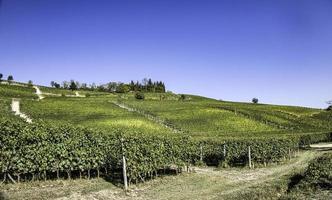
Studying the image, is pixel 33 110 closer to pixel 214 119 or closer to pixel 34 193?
pixel 214 119

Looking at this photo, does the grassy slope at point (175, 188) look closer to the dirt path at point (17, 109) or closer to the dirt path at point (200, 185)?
the dirt path at point (200, 185)

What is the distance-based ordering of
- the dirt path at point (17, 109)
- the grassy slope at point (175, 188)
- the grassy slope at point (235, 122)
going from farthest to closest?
the grassy slope at point (235, 122) < the dirt path at point (17, 109) < the grassy slope at point (175, 188)

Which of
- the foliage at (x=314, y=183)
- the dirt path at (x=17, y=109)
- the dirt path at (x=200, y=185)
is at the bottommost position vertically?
the dirt path at (x=200, y=185)

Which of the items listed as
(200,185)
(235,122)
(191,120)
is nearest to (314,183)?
(200,185)

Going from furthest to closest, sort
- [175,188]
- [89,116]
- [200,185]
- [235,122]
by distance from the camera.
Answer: [235,122]
[89,116]
[200,185]
[175,188]

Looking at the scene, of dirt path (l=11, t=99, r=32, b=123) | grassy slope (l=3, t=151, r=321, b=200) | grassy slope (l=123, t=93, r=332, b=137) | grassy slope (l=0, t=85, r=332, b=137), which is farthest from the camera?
grassy slope (l=123, t=93, r=332, b=137)

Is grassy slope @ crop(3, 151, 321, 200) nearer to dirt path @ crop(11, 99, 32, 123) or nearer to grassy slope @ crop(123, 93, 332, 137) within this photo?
grassy slope @ crop(123, 93, 332, 137)

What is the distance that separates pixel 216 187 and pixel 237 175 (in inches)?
242

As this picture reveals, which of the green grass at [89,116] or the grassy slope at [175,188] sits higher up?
the green grass at [89,116]

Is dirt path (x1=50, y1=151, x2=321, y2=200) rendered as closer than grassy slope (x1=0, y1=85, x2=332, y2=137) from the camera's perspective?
Yes

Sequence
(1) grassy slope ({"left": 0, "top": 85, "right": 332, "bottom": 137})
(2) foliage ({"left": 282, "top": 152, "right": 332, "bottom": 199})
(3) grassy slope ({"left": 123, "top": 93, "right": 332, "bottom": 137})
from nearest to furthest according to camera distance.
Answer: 1. (2) foliage ({"left": 282, "top": 152, "right": 332, "bottom": 199})
2. (1) grassy slope ({"left": 0, "top": 85, "right": 332, "bottom": 137})
3. (3) grassy slope ({"left": 123, "top": 93, "right": 332, "bottom": 137})

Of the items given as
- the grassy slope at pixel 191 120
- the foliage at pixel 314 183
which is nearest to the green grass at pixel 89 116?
the grassy slope at pixel 191 120

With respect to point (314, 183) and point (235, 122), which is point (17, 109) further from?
point (314, 183)

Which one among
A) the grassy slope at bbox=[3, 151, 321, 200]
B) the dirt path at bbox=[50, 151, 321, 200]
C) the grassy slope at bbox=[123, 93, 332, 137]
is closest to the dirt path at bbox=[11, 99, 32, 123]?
the grassy slope at bbox=[123, 93, 332, 137]
